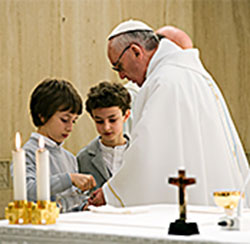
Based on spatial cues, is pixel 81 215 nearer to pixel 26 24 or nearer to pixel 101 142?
pixel 101 142

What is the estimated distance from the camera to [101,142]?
181 inches

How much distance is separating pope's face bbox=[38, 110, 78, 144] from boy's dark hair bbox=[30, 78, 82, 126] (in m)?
0.03

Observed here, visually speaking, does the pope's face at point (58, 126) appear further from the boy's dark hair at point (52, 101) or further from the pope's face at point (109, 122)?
the pope's face at point (109, 122)

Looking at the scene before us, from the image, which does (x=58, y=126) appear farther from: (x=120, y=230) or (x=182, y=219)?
(x=182, y=219)

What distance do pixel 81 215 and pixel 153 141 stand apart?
1.11 metres

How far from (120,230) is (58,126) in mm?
2034

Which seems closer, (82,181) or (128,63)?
(82,181)

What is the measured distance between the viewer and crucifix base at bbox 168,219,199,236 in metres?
2.03

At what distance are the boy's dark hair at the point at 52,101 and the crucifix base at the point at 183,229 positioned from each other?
2.19 meters

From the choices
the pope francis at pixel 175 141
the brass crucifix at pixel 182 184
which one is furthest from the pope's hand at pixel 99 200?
the brass crucifix at pixel 182 184

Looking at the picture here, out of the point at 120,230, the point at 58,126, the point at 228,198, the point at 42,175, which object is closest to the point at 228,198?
the point at 228,198

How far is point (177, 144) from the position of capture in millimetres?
3760

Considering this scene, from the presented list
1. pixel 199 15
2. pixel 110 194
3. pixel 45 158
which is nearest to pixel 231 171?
pixel 110 194

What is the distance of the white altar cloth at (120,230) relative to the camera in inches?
79.2
